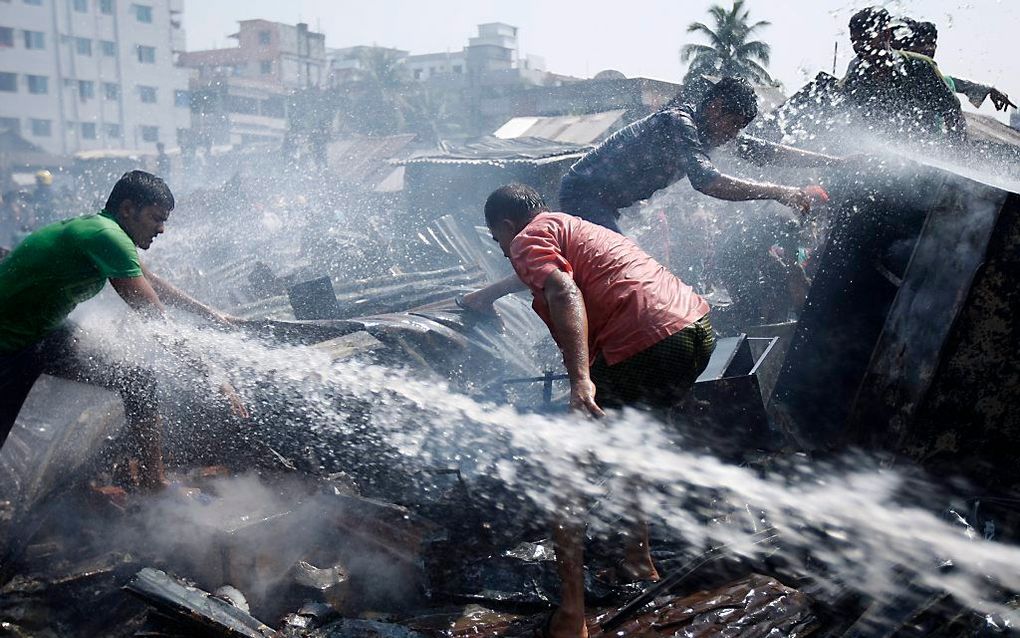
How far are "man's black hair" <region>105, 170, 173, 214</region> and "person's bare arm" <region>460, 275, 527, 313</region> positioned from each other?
227cm

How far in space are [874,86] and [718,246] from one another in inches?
103

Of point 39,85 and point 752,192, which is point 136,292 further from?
point 39,85

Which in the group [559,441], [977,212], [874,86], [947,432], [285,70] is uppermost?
[285,70]

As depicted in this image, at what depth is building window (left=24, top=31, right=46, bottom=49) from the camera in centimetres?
4550

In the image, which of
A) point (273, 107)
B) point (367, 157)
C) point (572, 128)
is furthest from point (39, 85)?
point (572, 128)

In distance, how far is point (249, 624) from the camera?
278cm

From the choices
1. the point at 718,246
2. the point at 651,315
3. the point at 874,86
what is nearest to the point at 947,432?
the point at 651,315

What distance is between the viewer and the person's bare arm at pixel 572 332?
2.57 metres

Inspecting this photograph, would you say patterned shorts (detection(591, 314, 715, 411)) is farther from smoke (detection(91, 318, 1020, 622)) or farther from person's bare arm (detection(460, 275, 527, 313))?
person's bare arm (detection(460, 275, 527, 313))

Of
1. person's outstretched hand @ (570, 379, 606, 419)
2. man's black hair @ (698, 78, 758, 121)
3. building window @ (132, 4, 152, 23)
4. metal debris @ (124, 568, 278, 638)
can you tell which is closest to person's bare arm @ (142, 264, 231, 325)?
metal debris @ (124, 568, 278, 638)

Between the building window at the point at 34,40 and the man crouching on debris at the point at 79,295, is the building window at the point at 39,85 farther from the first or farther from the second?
the man crouching on debris at the point at 79,295

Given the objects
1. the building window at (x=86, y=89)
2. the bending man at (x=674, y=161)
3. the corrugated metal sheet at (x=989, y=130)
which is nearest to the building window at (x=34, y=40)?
the building window at (x=86, y=89)

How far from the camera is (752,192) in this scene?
4672 mm

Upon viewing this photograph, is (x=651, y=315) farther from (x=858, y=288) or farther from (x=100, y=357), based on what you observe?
(x=100, y=357)
